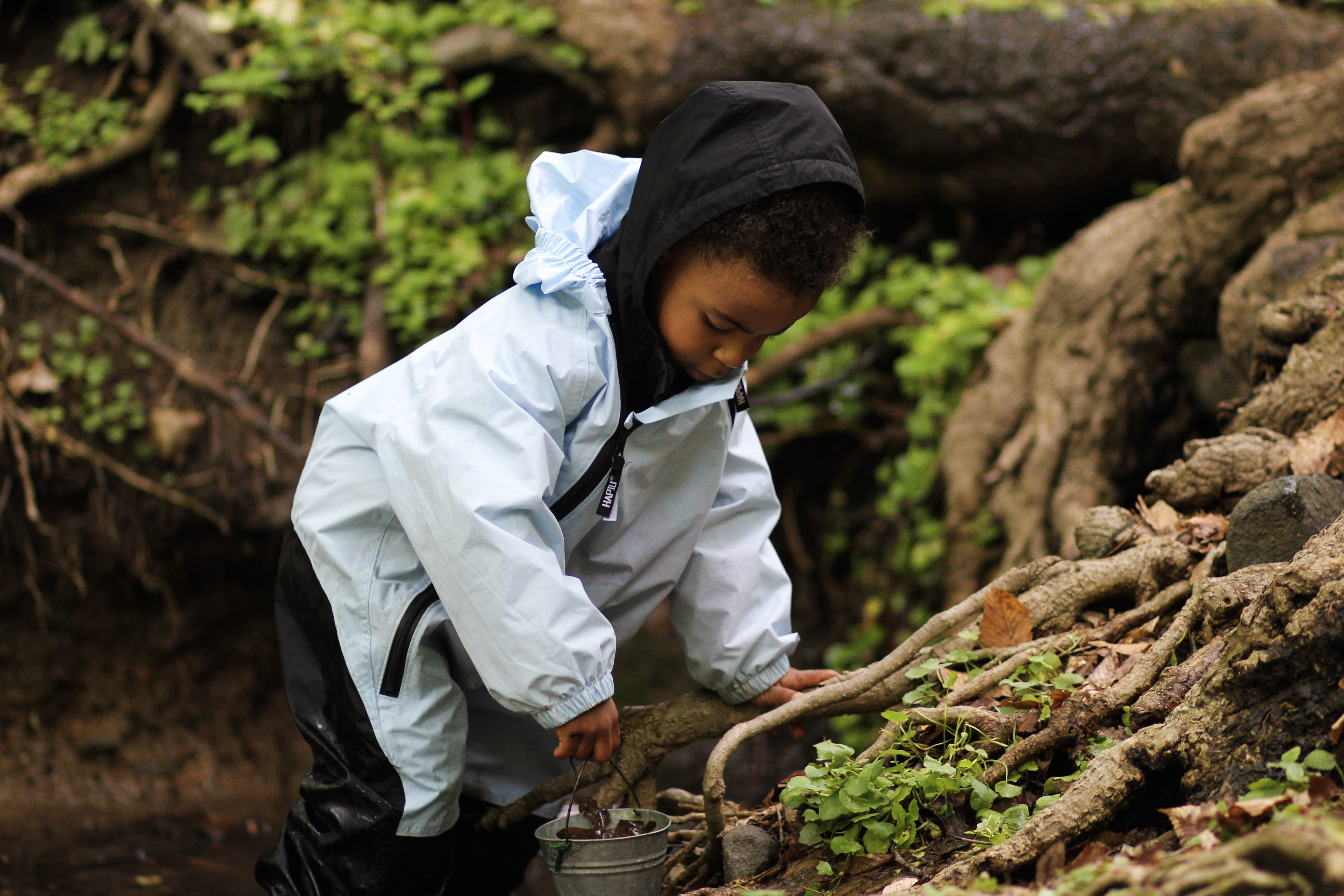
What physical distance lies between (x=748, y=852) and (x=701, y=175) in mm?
1300

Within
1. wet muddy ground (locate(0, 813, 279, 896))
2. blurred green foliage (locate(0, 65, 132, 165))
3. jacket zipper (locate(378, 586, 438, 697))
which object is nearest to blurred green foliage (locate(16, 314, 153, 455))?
blurred green foliage (locate(0, 65, 132, 165))

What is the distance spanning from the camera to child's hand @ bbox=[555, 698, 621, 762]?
191 cm

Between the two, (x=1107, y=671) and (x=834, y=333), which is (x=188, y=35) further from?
(x=1107, y=671)

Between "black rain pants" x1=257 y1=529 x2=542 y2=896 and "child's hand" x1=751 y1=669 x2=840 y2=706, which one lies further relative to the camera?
"child's hand" x1=751 y1=669 x2=840 y2=706

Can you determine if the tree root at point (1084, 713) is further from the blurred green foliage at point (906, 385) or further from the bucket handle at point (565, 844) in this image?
the blurred green foliage at point (906, 385)

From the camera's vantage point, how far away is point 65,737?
4727mm

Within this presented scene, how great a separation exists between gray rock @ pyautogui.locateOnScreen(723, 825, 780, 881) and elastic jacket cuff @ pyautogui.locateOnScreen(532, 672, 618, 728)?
43cm

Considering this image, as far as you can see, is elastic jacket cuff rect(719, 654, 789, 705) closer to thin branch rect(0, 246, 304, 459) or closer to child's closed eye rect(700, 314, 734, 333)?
child's closed eye rect(700, 314, 734, 333)

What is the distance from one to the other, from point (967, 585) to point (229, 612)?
3385mm

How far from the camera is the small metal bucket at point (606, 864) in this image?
1.88 meters

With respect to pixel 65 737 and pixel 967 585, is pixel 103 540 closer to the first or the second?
pixel 65 737

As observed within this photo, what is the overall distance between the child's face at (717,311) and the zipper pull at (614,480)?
183 mm

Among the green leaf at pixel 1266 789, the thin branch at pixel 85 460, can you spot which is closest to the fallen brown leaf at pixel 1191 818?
the green leaf at pixel 1266 789

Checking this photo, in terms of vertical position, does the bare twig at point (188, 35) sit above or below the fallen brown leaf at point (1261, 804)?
above
